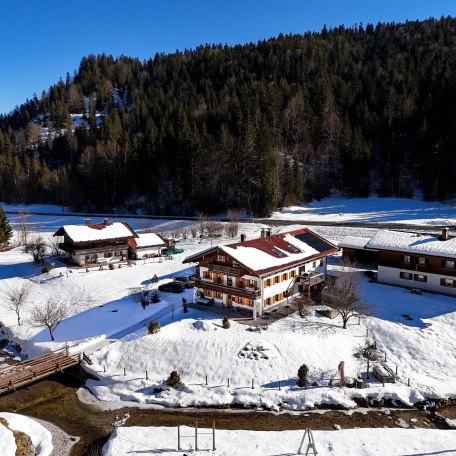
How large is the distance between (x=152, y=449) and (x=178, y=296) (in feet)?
75.0

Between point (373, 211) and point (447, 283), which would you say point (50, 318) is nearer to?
point (447, 283)

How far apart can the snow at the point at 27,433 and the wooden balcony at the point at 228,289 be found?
19.0m

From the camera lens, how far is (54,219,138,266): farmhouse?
191 feet

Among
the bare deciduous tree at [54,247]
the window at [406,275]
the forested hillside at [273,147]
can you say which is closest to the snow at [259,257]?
the window at [406,275]

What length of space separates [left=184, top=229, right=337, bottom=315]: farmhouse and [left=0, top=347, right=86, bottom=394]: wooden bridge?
1410 cm

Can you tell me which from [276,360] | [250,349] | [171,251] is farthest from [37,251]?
[276,360]

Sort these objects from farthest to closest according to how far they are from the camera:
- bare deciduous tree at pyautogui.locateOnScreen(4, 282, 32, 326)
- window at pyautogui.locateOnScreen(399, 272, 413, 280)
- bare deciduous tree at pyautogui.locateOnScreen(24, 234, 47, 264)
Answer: bare deciduous tree at pyautogui.locateOnScreen(24, 234, 47, 264) → window at pyautogui.locateOnScreen(399, 272, 413, 280) → bare deciduous tree at pyautogui.locateOnScreen(4, 282, 32, 326)

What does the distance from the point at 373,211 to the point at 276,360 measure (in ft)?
197

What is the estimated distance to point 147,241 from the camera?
207 feet

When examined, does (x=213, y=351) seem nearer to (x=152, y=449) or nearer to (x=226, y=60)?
(x=152, y=449)

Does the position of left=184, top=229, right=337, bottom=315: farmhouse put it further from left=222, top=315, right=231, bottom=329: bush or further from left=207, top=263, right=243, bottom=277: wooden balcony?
left=222, top=315, right=231, bottom=329: bush

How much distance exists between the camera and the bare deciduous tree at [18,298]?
4072 cm

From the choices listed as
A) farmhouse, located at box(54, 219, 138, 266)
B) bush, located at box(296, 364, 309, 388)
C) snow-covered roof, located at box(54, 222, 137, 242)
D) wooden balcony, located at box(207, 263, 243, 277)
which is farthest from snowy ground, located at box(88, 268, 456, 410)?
snow-covered roof, located at box(54, 222, 137, 242)

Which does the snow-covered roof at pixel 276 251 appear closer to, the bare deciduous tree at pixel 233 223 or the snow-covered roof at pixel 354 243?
the snow-covered roof at pixel 354 243
